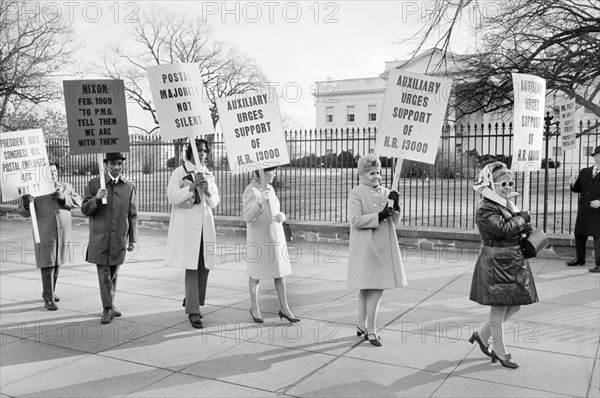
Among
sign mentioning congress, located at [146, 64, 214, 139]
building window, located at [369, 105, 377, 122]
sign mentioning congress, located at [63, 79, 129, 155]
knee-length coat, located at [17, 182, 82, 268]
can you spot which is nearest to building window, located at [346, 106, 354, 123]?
building window, located at [369, 105, 377, 122]

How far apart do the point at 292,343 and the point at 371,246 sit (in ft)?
3.86

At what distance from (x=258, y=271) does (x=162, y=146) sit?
9722 mm

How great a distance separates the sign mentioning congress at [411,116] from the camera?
5387mm

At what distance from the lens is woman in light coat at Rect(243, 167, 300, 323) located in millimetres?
6098

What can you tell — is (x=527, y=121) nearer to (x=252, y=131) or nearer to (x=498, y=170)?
(x=498, y=170)

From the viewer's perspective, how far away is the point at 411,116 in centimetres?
546

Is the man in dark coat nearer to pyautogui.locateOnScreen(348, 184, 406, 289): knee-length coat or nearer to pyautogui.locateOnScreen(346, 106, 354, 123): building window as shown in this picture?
pyautogui.locateOnScreen(348, 184, 406, 289): knee-length coat

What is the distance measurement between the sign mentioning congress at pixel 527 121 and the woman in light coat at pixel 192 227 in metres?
3.14

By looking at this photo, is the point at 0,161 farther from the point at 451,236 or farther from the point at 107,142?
the point at 451,236

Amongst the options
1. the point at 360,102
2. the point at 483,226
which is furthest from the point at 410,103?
the point at 360,102

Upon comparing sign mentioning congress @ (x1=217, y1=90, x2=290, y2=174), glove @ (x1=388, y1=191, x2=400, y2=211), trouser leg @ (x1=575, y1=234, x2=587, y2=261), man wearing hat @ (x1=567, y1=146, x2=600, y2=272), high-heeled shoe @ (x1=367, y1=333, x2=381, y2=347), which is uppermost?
sign mentioning congress @ (x1=217, y1=90, x2=290, y2=174)

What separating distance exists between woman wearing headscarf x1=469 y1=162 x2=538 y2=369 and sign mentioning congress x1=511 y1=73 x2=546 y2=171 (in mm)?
760

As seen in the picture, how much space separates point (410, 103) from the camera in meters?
5.48

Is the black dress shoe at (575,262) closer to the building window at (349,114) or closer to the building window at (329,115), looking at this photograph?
the building window at (349,114)
